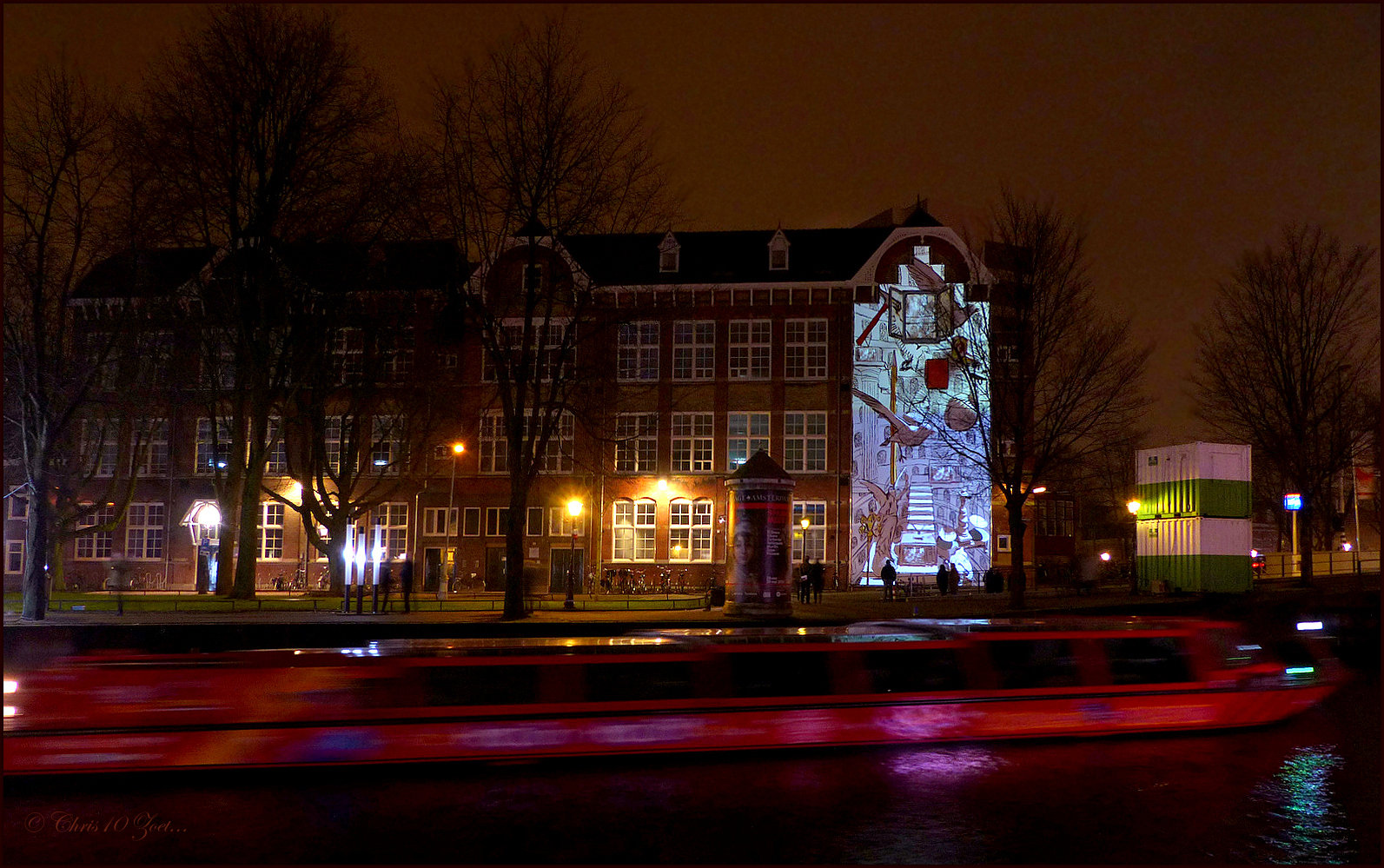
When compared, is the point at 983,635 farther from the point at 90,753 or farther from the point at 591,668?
the point at 90,753

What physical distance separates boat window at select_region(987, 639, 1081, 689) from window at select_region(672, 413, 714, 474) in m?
40.4

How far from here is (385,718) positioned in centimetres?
1153

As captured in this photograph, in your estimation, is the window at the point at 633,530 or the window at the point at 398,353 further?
the window at the point at 633,530

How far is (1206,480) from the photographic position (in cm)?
3800

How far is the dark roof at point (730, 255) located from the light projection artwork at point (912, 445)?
3254mm

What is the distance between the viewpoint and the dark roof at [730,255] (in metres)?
55.3

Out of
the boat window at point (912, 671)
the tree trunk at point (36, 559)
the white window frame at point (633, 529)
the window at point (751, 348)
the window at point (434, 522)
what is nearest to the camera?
the boat window at point (912, 671)

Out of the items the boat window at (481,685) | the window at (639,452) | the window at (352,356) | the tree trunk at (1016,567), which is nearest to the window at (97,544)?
the window at (352,356)

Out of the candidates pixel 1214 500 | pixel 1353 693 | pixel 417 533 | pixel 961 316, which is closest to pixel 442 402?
pixel 417 533

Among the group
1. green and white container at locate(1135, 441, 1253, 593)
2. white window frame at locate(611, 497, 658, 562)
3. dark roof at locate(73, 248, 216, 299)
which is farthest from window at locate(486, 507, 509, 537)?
green and white container at locate(1135, 441, 1253, 593)

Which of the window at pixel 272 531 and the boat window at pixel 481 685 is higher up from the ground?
the window at pixel 272 531

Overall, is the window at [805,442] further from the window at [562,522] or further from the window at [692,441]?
the window at [562,522]

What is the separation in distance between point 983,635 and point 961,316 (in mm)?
39978

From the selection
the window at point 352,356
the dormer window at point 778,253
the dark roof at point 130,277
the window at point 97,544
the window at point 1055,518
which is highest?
the dormer window at point 778,253
